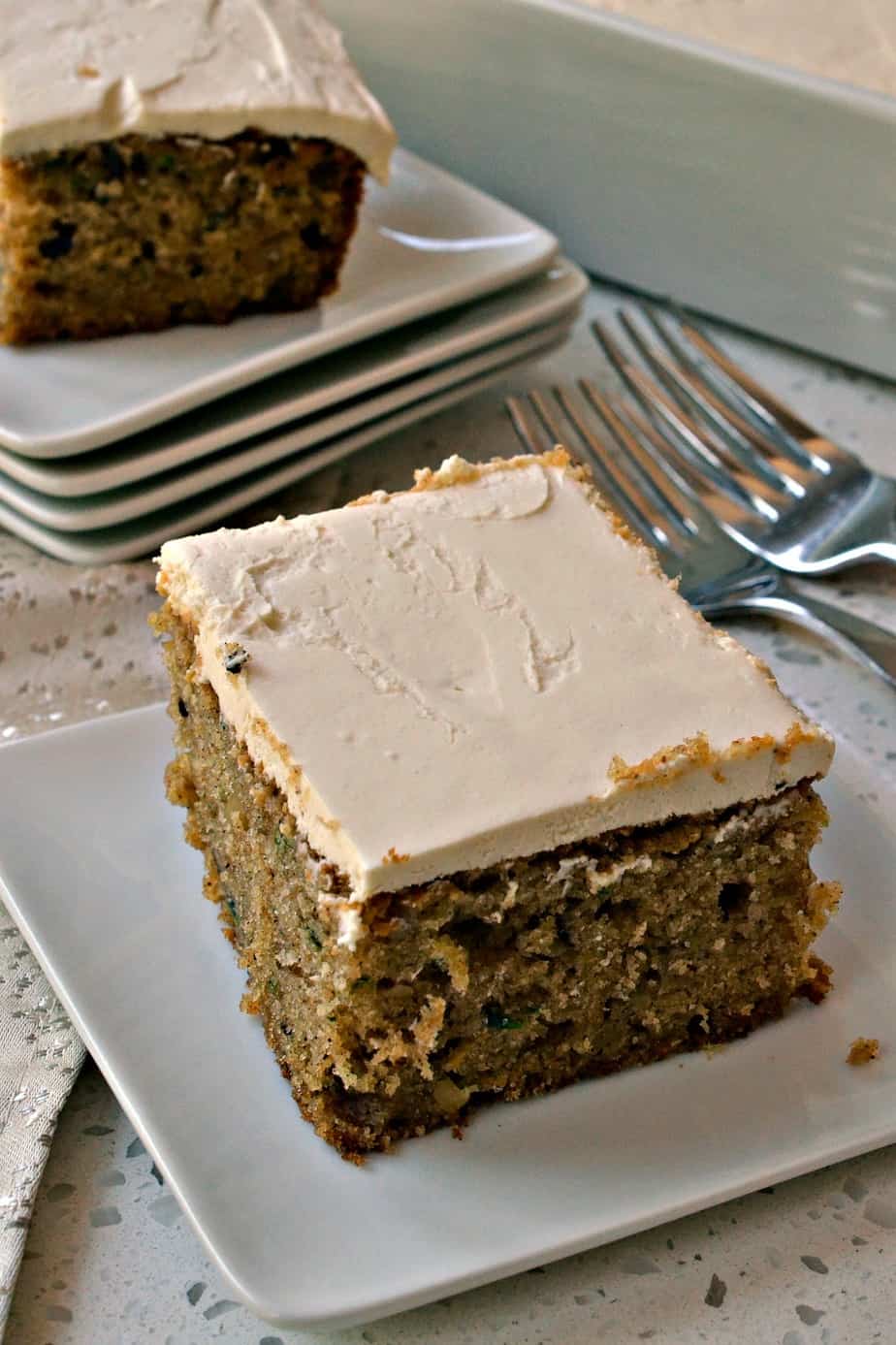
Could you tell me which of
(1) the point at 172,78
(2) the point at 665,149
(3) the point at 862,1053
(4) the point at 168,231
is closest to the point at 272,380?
(4) the point at 168,231

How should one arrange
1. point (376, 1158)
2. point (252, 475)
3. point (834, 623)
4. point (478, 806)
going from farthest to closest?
point (252, 475) < point (834, 623) < point (376, 1158) < point (478, 806)

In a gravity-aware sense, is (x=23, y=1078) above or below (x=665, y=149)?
below

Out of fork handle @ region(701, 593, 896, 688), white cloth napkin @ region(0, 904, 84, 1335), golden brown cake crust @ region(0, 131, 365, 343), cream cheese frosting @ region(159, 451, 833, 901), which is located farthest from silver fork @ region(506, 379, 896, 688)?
white cloth napkin @ region(0, 904, 84, 1335)

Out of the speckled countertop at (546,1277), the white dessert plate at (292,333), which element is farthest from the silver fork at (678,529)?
the speckled countertop at (546,1277)

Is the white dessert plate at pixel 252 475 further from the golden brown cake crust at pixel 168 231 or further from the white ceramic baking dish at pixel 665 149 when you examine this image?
the white ceramic baking dish at pixel 665 149

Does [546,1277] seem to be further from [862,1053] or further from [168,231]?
[168,231]

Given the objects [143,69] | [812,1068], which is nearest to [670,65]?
[143,69]

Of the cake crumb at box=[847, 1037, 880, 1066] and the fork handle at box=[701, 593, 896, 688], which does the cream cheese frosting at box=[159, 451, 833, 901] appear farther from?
the fork handle at box=[701, 593, 896, 688]
